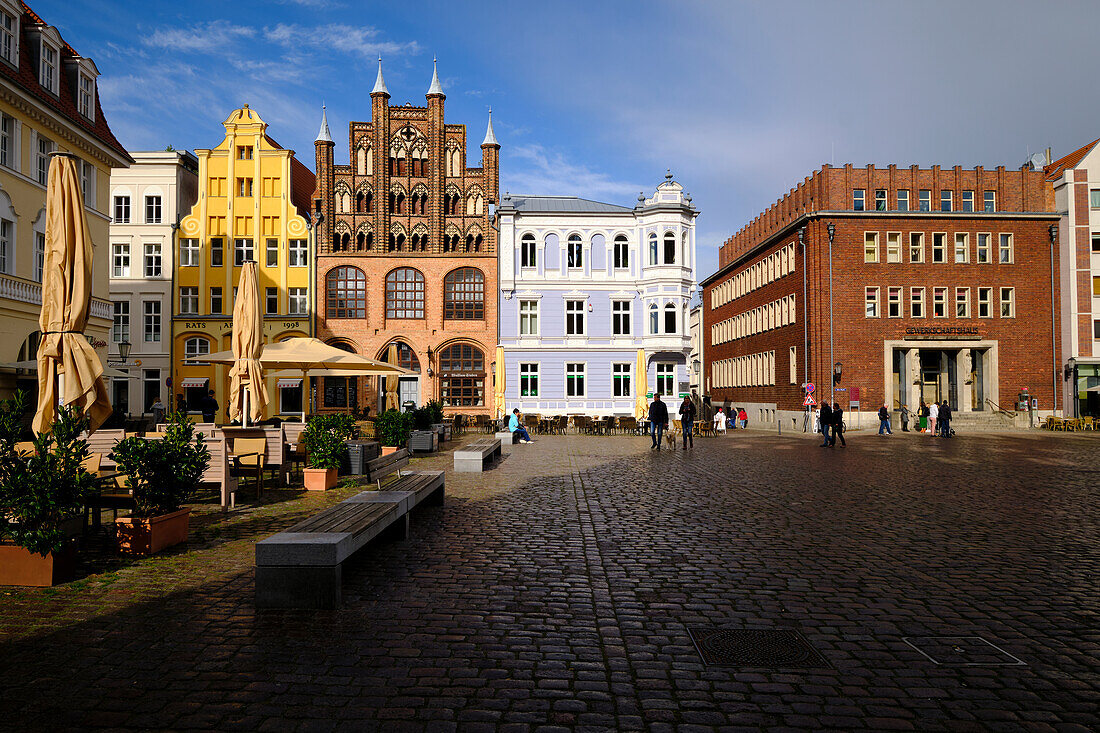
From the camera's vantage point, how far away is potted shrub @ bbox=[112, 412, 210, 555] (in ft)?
24.6

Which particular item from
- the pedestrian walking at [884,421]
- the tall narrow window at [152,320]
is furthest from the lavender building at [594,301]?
the tall narrow window at [152,320]

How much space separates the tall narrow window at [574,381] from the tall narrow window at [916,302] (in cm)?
1853

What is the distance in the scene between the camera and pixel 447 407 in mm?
42562

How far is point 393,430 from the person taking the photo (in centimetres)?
1864

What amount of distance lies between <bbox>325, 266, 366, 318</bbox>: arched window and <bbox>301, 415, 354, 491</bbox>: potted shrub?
30181 millimetres

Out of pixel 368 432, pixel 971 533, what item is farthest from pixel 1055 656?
pixel 368 432

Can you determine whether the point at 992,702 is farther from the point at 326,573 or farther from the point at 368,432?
the point at 368,432

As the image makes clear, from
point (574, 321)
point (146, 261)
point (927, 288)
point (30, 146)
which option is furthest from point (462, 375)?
point (927, 288)

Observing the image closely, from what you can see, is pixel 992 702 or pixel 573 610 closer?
pixel 992 702

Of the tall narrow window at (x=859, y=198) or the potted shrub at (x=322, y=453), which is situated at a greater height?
the tall narrow window at (x=859, y=198)

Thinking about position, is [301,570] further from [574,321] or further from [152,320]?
[152,320]

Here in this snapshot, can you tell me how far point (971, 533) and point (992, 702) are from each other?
559cm

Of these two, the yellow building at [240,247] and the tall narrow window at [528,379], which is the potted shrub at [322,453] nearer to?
the tall narrow window at [528,379]

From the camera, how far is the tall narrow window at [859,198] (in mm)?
42344
